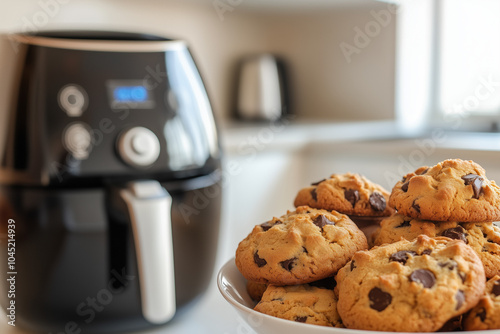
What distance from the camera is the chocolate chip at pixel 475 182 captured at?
500mm

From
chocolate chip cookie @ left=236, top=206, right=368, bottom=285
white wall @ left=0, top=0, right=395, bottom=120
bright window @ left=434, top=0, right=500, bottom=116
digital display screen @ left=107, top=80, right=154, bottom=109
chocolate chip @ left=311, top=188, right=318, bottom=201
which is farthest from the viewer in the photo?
bright window @ left=434, top=0, right=500, bottom=116

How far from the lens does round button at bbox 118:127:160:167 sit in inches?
28.1

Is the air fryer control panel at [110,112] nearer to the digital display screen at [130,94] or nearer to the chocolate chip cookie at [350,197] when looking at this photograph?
the digital display screen at [130,94]

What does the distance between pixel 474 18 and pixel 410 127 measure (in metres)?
0.52

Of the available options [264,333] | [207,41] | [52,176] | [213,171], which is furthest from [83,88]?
[207,41]

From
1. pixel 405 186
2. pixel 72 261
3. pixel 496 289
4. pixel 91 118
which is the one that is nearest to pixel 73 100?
pixel 91 118

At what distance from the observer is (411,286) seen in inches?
16.5

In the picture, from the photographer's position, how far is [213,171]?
0.82m

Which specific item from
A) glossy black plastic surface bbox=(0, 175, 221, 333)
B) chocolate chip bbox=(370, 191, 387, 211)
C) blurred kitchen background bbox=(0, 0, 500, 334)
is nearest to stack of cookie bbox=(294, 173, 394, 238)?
chocolate chip bbox=(370, 191, 387, 211)

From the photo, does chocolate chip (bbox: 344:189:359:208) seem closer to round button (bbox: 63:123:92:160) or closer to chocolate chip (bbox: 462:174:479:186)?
chocolate chip (bbox: 462:174:479:186)

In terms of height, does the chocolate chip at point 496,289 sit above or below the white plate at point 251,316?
above

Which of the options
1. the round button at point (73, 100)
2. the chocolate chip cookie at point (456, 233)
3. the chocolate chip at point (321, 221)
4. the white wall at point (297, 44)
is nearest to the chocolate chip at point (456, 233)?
the chocolate chip cookie at point (456, 233)

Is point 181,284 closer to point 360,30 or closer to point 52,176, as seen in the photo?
point 52,176

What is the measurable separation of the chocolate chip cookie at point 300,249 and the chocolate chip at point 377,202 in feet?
0.17
